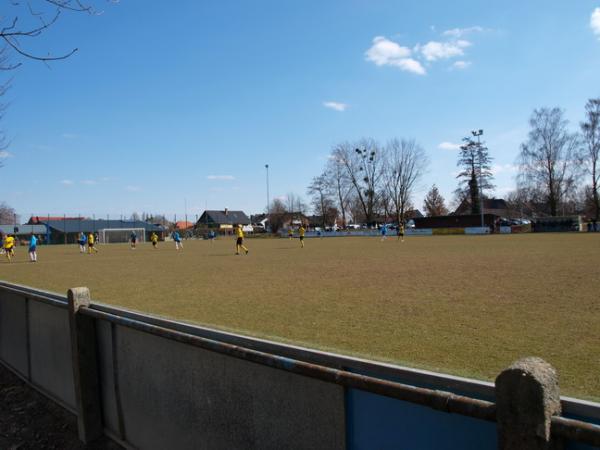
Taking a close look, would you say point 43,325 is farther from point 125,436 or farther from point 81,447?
point 125,436

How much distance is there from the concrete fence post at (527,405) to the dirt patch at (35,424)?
153 inches

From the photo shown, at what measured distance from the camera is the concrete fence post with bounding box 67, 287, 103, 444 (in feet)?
15.0

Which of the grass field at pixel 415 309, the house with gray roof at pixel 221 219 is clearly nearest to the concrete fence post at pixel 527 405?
the grass field at pixel 415 309

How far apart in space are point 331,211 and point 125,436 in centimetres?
9131

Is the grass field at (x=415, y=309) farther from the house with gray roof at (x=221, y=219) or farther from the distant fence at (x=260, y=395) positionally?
the house with gray roof at (x=221, y=219)

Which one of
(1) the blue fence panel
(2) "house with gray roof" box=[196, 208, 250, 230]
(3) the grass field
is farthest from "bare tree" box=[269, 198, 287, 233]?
(1) the blue fence panel

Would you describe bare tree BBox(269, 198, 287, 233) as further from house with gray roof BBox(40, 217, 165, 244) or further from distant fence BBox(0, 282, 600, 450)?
distant fence BBox(0, 282, 600, 450)

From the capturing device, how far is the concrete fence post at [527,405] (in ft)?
5.72

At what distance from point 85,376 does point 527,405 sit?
4.30 m

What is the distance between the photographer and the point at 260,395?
2990 mm

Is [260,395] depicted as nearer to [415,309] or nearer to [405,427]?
[405,427]

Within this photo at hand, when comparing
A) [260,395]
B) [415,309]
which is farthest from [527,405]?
[415,309]

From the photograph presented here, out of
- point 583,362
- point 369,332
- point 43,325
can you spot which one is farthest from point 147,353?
point 583,362

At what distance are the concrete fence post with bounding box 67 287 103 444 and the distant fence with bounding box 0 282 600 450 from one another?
10 mm
